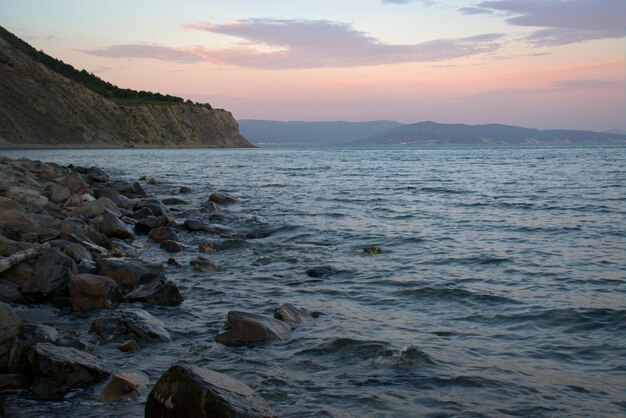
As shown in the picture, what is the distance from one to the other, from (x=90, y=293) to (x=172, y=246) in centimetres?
510

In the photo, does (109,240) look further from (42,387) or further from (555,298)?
(555,298)

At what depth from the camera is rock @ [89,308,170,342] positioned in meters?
7.29

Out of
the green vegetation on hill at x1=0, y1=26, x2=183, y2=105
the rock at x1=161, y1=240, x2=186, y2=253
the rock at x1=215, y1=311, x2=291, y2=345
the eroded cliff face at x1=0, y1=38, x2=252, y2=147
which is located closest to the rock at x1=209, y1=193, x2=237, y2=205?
the rock at x1=161, y1=240, x2=186, y2=253

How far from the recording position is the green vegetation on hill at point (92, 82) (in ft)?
383

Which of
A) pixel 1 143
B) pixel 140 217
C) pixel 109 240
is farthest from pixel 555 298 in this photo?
pixel 1 143

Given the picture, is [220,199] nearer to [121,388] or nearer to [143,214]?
[143,214]

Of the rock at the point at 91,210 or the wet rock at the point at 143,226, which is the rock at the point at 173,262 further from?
the rock at the point at 91,210

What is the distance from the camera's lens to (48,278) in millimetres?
8922

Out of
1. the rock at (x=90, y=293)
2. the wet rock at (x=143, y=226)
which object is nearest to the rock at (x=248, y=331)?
the rock at (x=90, y=293)

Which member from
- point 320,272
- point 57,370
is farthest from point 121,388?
point 320,272

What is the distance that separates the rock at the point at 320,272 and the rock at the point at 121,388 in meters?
5.72

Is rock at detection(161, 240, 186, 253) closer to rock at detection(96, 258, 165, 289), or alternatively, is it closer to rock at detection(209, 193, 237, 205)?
rock at detection(96, 258, 165, 289)

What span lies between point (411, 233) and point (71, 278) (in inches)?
383

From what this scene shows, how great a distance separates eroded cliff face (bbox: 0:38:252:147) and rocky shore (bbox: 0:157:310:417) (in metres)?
77.0
